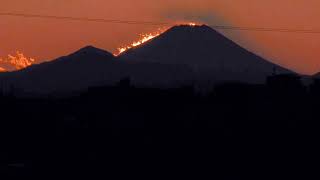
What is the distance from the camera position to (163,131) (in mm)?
46219

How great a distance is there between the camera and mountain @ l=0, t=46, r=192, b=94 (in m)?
84.0

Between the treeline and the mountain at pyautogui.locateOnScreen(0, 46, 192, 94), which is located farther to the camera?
the mountain at pyautogui.locateOnScreen(0, 46, 192, 94)

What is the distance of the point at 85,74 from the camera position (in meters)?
92.2

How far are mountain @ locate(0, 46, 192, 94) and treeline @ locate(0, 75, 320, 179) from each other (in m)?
21.9

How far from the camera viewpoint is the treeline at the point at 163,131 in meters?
36.9

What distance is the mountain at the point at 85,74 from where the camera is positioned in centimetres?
8400

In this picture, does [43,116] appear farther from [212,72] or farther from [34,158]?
[212,72]

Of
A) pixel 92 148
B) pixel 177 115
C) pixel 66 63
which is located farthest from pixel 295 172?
pixel 66 63

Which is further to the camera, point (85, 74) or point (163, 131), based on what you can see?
point (85, 74)

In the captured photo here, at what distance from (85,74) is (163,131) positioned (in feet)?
153

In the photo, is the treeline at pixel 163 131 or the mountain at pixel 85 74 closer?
the treeline at pixel 163 131

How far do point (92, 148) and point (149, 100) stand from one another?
13003mm

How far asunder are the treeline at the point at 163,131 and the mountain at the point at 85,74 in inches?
861

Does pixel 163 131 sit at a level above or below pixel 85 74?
below
